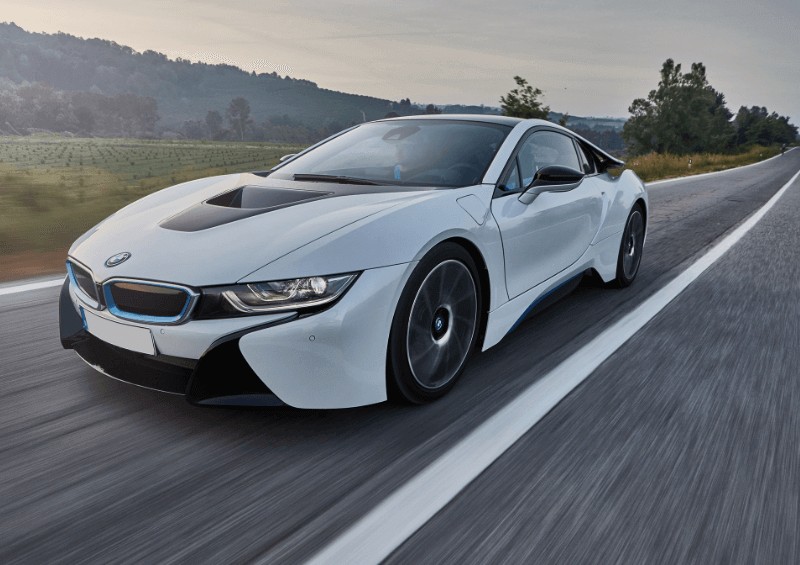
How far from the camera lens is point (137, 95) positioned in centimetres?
10925

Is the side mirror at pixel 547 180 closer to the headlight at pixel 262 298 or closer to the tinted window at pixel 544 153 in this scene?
the tinted window at pixel 544 153

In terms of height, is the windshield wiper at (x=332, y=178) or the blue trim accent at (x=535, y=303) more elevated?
the windshield wiper at (x=332, y=178)

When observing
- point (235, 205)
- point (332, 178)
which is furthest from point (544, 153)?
point (235, 205)

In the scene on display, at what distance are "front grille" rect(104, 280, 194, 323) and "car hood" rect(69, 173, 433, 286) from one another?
0.14ft

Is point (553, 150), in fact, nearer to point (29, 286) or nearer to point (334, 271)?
point (334, 271)

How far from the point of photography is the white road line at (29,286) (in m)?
5.17

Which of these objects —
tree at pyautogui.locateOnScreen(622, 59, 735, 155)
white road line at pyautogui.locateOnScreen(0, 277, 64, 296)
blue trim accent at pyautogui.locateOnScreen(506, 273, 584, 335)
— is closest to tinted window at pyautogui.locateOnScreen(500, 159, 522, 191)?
blue trim accent at pyautogui.locateOnScreen(506, 273, 584, 335)

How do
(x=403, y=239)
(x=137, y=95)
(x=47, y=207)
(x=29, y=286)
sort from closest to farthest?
(x=403, y=239), (x=29, y=286), (x=47, y=207), (x=137, y=95)

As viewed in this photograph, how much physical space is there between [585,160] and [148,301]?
3569 mm

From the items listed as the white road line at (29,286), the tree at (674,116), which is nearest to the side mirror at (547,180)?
the white road line at (29,286)

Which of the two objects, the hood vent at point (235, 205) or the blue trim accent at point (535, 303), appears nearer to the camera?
the hood vent at point (235, 205)

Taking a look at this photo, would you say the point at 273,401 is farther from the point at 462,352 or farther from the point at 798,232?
the point at 798,232

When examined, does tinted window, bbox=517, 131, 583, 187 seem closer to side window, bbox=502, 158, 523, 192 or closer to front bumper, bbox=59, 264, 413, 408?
side window, bbox=502, 158, 523, 192

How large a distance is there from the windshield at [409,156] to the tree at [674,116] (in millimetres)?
86024
